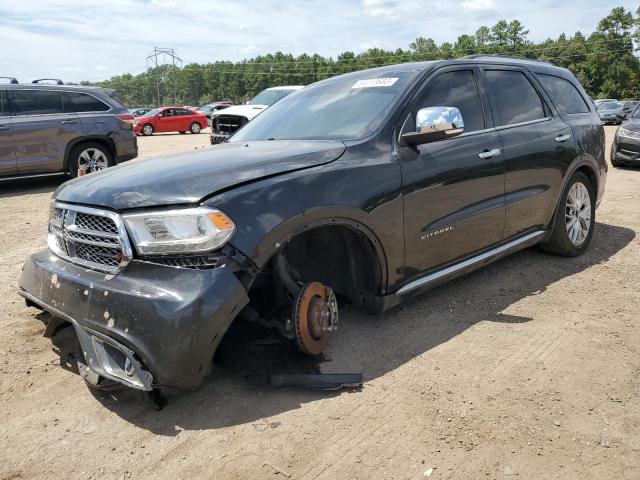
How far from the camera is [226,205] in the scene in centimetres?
262

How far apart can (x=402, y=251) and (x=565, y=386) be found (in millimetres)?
1189

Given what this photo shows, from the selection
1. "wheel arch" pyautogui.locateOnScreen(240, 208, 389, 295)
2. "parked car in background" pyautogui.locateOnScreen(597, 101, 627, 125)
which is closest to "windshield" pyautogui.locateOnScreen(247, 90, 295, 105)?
"wheel arch" pyautogui.locateOnScreen(240, 208, 389, 295)

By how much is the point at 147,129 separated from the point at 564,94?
90.1 ft

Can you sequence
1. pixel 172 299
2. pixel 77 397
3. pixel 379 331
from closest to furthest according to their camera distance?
pixel 172 299 < pixel 77 397 < pixel 379 331

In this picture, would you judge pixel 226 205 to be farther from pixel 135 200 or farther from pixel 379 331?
pixel 379 331

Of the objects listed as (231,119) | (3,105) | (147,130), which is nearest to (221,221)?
(3,105)

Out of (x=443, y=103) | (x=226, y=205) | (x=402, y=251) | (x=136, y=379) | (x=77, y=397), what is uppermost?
(x=443, y=103)

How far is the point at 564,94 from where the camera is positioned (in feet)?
17.4

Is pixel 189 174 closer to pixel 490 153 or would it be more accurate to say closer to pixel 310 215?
pixel 310 215

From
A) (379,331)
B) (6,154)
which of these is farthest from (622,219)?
(6,154)

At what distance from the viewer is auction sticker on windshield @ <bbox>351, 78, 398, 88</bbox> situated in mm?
3836

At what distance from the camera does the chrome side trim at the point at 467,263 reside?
3.61 meters

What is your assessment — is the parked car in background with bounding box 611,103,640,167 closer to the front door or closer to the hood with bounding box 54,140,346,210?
the front door

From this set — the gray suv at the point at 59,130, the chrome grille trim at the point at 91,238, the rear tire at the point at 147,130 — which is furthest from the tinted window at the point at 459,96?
the rear tire at the point at 147,130
